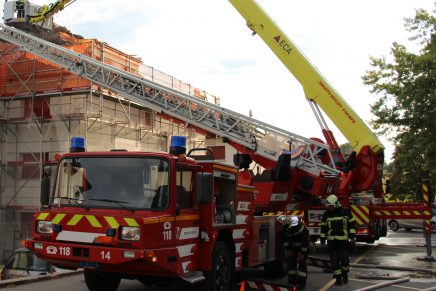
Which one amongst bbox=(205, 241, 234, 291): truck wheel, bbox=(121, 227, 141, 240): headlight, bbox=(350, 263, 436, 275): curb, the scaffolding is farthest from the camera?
the scaffolding

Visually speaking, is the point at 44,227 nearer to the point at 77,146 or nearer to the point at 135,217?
the point at 77,146

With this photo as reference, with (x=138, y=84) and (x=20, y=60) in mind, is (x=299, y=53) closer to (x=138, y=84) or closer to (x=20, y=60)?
(x=138, y=84)

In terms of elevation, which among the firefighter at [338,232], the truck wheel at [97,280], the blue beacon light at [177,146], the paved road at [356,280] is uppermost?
the blue beacon light at [177,146]

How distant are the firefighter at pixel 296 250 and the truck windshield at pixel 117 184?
2.97 meters

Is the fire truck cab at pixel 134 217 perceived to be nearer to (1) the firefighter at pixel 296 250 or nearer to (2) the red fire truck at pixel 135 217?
(2) the red fire truck at pixel 135 217

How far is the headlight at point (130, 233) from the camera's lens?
5605 mm

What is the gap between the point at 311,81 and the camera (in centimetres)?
1298

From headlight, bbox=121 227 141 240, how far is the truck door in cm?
59

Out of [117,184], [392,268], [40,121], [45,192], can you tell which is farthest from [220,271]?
[40,121]

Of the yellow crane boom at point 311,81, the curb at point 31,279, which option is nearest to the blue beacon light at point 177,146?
the curb at point 31,279

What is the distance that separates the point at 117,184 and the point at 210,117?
7583 millimetres

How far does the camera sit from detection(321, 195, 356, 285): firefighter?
8500mm

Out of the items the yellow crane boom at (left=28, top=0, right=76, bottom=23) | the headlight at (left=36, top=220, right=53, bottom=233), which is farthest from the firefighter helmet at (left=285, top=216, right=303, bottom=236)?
the yellow crane boom at (left=28, top=0, right=76, bottom=23)

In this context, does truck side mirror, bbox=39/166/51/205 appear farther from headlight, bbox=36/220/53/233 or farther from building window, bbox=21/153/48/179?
building window, bbox=21/153/48/179
